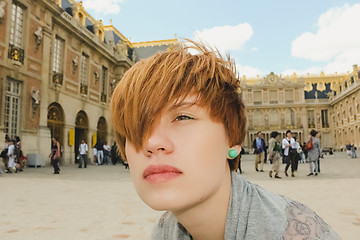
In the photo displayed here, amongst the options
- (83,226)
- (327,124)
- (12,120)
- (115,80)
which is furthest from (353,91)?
(83,226)

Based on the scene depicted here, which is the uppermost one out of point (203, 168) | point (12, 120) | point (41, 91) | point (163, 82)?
point (41, 91)

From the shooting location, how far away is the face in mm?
1024

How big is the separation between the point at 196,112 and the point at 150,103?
0.18 metres

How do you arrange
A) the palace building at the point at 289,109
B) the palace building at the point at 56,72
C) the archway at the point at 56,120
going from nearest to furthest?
the palace building at the point at 56,72, the archway at the point at 56,120, the palace building at the point at 289,109

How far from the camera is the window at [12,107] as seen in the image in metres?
12.8

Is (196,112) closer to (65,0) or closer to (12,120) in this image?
(12,120)

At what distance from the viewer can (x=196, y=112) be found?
1094mm

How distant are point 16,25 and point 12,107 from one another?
3.96m

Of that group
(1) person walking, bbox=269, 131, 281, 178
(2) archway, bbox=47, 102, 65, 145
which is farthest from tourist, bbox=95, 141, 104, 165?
(1) person walking, bbox=269, 131, 281, 178

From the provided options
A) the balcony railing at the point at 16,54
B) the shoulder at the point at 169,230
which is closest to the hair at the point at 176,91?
the shoulder at the point at 169,230

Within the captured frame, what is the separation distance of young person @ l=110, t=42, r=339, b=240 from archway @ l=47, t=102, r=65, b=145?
52.8 feet

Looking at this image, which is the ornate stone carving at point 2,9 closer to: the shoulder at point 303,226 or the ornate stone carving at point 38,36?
the ornate stone carving at point 38,36

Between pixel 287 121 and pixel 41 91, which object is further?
pixel 287 121

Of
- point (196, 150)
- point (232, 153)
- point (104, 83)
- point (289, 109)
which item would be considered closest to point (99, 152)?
point (104, 83)
